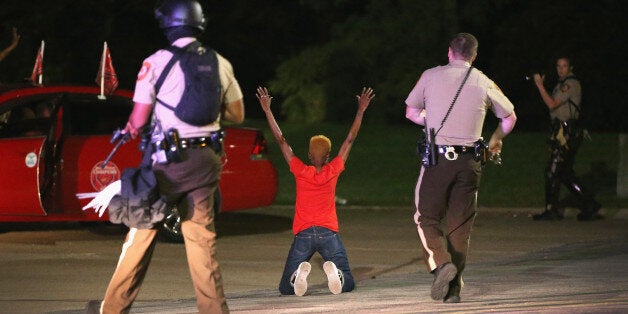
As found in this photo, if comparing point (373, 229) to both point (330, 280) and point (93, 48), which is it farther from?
point (93, 48)

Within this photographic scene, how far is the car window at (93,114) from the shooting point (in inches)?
523

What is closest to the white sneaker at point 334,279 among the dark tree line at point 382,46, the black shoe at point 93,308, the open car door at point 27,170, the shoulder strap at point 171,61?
the black shoe at point 93,308

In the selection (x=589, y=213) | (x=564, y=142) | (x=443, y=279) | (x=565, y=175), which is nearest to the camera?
(x=443, y=279)

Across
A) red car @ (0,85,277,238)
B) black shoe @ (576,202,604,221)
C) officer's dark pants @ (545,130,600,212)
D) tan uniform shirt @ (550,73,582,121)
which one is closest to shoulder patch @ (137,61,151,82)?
red car @ (0,85,277,238)

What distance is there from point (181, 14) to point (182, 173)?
870 millimetres

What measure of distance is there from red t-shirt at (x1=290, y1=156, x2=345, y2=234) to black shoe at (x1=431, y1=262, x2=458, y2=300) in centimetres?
130

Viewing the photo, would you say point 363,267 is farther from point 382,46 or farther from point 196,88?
point 382,46

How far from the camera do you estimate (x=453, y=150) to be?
911 centimetres

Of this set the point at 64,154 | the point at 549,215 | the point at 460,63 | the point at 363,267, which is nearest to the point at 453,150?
the point at 460,63

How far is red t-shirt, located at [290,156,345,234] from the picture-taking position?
1005 centimetres

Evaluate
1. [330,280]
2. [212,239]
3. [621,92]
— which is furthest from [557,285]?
[621,92]

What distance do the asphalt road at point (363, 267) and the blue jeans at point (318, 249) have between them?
0.73 feet

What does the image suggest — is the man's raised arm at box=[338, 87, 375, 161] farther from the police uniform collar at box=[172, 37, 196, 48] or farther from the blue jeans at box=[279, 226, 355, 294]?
the police uniform collar at box=[172, 37, 196, 48]

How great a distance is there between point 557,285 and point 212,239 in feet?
11.1
